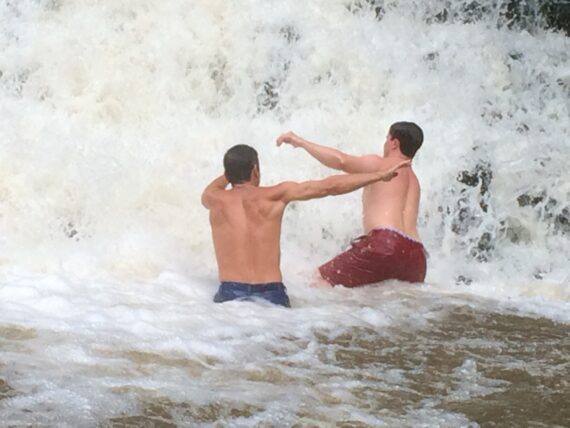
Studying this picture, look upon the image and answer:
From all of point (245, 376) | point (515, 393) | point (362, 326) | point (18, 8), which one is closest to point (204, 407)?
point (245, 376)

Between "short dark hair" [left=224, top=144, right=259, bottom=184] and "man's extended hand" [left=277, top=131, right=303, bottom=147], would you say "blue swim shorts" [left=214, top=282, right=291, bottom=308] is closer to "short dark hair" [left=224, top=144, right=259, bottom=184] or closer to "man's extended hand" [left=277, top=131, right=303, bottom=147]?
"short dark hair" [left=224, top=144, right=259, bottom=184]

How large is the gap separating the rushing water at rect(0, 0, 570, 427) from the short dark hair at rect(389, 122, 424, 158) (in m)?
0.98

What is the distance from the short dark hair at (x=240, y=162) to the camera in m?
5.14

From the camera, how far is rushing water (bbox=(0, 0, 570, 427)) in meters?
3.60

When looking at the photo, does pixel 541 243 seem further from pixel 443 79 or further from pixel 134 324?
pixel 134 324

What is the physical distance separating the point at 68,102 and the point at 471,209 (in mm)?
4000

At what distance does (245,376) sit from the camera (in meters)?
3.74

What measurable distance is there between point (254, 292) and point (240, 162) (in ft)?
2.45

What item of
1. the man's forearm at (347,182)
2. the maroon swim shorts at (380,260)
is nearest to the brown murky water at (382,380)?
the man's forearm at (347,182)

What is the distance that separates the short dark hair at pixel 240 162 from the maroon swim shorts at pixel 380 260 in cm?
115

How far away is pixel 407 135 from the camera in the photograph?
6043 millimetres

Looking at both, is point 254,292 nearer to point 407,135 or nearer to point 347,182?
point 347,182

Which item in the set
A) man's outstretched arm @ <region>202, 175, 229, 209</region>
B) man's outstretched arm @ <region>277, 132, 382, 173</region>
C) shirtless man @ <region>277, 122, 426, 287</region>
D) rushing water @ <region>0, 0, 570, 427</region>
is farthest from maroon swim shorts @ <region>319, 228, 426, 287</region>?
man's outstretched arm @ <region>202, 175, 229, 209</region>

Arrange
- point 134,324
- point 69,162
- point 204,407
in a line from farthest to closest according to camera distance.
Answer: point 69,162
point 134,324
point 204,407
